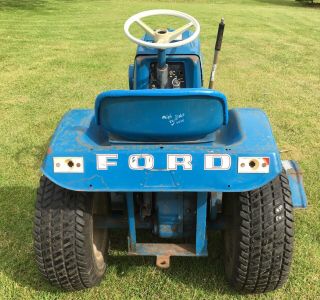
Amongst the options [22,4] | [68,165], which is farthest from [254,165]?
[22,4]

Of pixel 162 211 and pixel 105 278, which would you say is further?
pixel 105 278

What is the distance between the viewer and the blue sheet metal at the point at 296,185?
2584mm

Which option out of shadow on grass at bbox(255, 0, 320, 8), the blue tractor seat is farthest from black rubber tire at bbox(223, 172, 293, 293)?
shadow on grass at bbox(255, 0, 320, 8)

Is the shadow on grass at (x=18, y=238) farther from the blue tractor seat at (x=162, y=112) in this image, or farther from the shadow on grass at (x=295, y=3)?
the shadow on grass at (x=295, y=3)

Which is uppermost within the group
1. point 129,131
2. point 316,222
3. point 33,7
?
point 129,131

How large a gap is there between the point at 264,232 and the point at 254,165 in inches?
15.4

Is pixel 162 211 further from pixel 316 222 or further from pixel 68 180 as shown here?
pixel 316 222

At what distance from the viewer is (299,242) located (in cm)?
302

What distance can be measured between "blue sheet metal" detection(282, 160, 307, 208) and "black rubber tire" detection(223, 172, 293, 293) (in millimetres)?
330

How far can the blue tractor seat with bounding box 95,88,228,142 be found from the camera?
1.94 metres

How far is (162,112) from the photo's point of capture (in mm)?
1987

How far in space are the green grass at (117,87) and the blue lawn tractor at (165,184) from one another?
9.1 inches

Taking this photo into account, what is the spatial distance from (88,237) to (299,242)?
1.49m

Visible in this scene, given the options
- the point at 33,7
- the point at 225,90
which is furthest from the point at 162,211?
the point at 33,7
